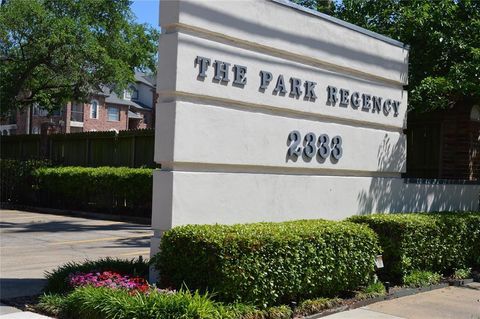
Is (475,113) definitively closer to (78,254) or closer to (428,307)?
(428,307)

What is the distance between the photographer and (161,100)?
23.2 feet

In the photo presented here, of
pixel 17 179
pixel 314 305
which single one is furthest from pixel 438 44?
pixel 17 179

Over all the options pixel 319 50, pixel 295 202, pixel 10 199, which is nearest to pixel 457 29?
pixel 319 50

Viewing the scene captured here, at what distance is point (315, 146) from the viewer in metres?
8.73

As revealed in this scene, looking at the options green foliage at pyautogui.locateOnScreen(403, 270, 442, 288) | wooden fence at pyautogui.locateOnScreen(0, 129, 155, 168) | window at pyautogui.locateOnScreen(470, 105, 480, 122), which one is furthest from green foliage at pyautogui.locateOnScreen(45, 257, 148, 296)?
wooden fence at pyautogui.locateOnScreen(0, 129, 155, 168)

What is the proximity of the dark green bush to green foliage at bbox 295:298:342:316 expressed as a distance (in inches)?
432

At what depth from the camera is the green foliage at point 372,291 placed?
7797 millimetres

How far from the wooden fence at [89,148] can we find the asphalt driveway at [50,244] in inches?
108

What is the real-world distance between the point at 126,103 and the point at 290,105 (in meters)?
52.4

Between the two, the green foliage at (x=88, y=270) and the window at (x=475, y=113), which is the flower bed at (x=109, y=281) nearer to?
the green foliage at (x=88, y=270)

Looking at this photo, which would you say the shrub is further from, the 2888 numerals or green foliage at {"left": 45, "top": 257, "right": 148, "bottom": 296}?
the 2888 numerals

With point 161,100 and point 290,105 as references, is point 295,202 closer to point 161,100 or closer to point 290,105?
point 290,105

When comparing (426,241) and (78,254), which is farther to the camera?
(78,254)

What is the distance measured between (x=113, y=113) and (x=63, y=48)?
3759 cm
